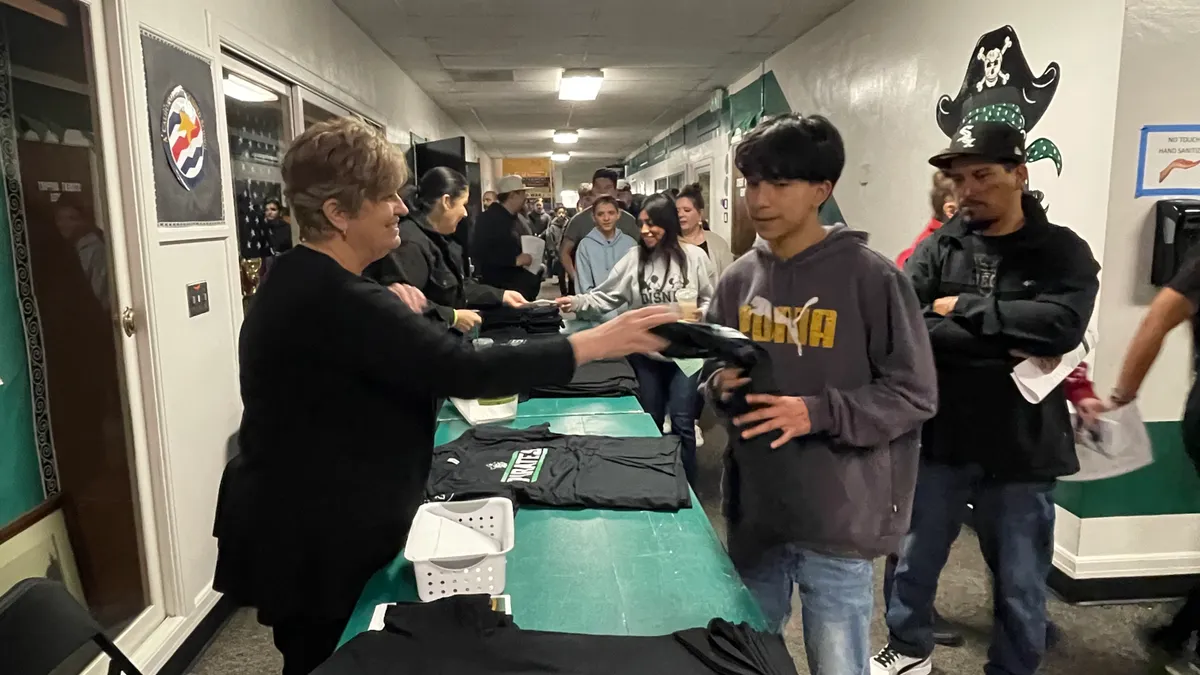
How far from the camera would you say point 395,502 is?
130cm

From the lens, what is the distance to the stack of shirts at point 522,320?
11.4ft

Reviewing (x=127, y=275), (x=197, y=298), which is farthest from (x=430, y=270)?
(x=127, y=275)

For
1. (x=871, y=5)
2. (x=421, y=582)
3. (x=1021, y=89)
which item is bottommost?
(x=421, y=582)

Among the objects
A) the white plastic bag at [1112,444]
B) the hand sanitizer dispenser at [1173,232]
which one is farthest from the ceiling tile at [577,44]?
the white plastic bag at [1112,444]

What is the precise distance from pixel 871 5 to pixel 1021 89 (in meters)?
1.59

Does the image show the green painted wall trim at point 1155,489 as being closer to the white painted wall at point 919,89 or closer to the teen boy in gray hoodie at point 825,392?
the white painted wall at point 919,89

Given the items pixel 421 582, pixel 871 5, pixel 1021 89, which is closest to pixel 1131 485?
pixel 1021 89

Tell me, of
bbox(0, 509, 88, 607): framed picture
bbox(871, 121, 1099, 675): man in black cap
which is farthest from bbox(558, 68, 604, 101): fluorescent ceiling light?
bbox(0, 509, 88, 607): framed picture

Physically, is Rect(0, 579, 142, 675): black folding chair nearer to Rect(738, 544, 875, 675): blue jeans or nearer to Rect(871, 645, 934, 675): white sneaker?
Rect(738, 544, 875, 675): blue jeans

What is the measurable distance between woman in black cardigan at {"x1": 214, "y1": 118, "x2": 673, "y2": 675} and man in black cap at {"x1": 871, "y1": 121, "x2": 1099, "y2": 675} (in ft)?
3.18

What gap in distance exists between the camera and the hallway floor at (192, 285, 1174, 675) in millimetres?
2398

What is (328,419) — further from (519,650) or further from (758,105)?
(758,105)

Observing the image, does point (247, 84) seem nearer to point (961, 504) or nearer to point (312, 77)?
point (312, 77)

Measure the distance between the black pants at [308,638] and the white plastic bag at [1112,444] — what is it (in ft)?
5.73
